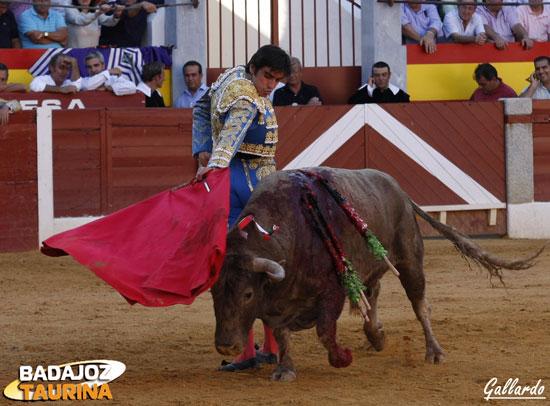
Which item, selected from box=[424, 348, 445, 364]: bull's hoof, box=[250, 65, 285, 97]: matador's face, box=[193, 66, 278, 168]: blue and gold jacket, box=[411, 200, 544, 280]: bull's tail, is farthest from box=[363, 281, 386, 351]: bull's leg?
box=[250, 65, 285, 97]: matador's face

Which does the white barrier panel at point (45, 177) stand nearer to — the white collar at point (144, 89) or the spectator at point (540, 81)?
the white collar at point (144, 89)

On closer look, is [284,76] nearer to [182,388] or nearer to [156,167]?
[182,388]

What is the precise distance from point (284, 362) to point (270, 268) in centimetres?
48

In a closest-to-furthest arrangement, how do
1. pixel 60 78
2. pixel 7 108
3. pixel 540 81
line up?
1. pixel 7 108
2. pixel 60 78
3. pixel 540 81

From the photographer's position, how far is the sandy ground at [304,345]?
358 cm

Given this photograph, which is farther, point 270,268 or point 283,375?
point 283,375

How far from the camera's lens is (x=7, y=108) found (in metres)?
7.80

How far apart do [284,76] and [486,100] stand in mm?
5398

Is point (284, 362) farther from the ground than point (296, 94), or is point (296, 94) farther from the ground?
point (296, 94)

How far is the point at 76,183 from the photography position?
8.12m

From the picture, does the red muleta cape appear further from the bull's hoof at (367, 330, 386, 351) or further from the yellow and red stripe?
the yellow and red stripe

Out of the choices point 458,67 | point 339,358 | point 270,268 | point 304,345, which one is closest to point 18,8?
point 458,67

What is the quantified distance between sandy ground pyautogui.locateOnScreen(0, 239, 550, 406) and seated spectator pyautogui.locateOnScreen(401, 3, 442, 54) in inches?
126

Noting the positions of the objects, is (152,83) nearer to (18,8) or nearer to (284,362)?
(18,8)
